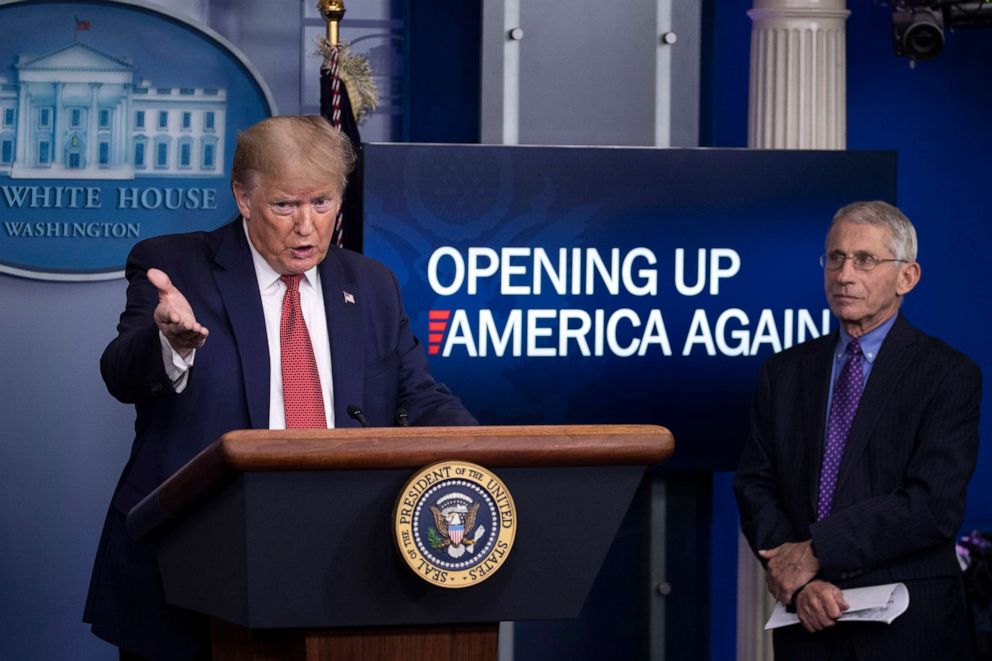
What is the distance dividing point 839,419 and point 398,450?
1.65 meters

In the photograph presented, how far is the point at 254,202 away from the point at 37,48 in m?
2.23

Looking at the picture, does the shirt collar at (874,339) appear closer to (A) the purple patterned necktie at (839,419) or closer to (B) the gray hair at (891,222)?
(A) the purple patterned necktie at (839,419)

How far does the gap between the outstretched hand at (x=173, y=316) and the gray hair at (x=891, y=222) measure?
1.72 metres

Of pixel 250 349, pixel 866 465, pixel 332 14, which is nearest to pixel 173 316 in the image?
pixel 250 349

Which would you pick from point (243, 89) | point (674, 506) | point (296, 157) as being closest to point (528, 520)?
point (296, 157)

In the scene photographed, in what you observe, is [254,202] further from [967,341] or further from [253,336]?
[967,341]

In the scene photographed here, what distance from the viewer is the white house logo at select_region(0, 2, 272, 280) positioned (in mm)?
4016

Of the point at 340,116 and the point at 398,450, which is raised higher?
the point at 340,116

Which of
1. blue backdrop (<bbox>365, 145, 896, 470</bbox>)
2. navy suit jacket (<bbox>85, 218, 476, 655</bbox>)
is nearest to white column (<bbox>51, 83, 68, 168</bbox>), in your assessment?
blue backdrop (<bbox>365, 145, 896, 470</bbox>)

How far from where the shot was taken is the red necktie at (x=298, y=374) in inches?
80.0

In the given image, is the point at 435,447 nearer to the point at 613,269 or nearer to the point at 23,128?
the point at 613,269

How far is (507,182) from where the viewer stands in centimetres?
354

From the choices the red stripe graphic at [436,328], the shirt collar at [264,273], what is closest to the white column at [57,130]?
the red stripe graphic at [436,328]

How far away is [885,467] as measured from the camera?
2.80 meters
